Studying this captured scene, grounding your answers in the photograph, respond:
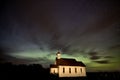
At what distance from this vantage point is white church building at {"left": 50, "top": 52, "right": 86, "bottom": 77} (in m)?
26.5

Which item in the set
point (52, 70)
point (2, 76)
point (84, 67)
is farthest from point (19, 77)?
point (84, 67)

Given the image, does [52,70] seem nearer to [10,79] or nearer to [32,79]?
[32,79]

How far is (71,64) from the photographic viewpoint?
2842cm

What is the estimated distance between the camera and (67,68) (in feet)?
89.6

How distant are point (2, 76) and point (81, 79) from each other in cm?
1763

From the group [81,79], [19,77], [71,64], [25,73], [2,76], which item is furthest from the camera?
[71,64]

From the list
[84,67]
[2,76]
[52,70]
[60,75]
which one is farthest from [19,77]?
[84,67]

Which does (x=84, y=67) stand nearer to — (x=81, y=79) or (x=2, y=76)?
(x=81, y=79)

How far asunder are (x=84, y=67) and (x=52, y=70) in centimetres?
787

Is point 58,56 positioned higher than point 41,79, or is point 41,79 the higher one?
point 58,56

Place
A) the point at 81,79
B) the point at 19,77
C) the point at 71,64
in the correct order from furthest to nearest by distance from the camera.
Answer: the point at 71,64, the point at 81,79, the point at 19,77

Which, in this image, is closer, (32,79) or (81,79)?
(32,79)

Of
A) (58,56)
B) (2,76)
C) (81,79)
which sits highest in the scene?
(58,56)

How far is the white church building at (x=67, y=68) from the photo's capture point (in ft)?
86.8
